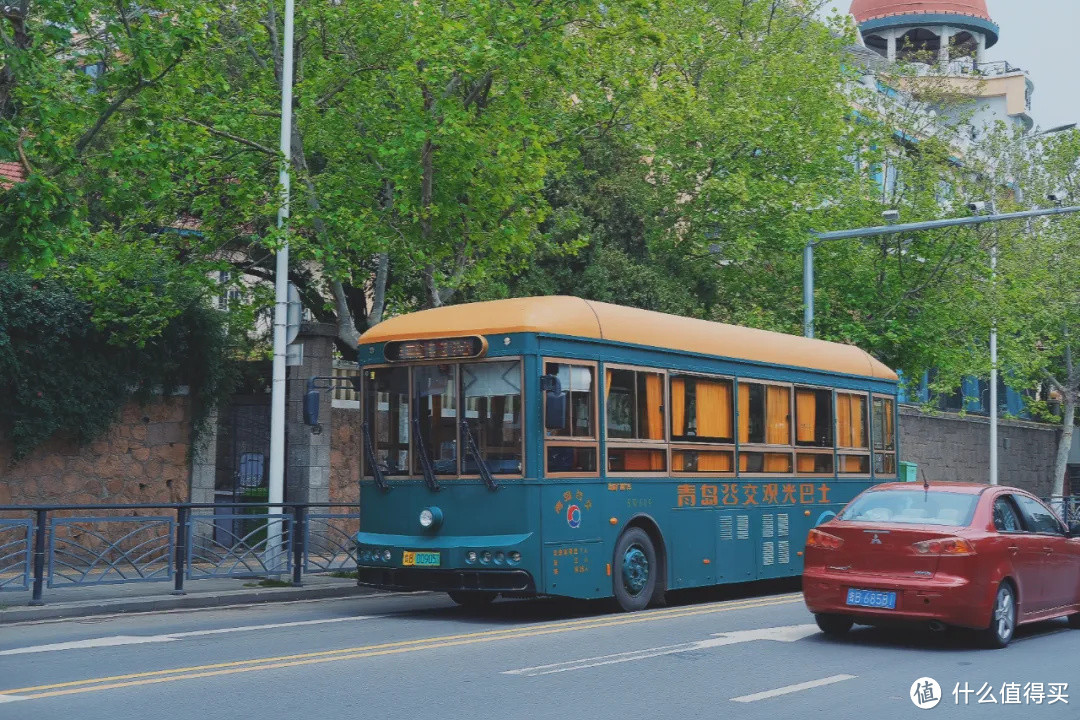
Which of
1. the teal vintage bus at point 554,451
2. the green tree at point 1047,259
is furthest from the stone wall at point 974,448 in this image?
the teal vintage bus at point 554,451

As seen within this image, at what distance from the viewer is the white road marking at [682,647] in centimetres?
1051

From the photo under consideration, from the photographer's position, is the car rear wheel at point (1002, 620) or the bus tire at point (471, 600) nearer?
the car rear wheel at point (1002, 620)

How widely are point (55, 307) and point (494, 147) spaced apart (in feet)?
21.3

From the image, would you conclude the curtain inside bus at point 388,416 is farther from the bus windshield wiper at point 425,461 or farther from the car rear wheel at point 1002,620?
the car rear wheel at point 1002,620

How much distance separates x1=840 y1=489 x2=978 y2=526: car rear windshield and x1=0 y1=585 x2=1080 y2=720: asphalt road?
112 cm

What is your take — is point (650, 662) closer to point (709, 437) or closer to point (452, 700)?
point (452, 700)

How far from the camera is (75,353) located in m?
19.5

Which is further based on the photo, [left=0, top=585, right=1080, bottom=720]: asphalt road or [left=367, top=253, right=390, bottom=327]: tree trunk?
[left=367, top=253, right=390, bottom=327]: tree trunk

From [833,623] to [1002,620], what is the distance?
1.53 metres

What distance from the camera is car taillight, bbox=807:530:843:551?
12406 mm

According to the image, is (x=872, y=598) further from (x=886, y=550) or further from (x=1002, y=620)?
(x=1002, y=620)

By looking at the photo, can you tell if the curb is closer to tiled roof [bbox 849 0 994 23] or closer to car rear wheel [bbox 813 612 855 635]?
car rear wheel [bbox 813 612 855 635]

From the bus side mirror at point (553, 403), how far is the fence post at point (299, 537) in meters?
5.33

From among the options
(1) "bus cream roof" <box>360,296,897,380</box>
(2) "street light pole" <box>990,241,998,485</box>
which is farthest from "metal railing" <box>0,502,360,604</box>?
(2) "street light pole" <box>990,241,998,485</box>
